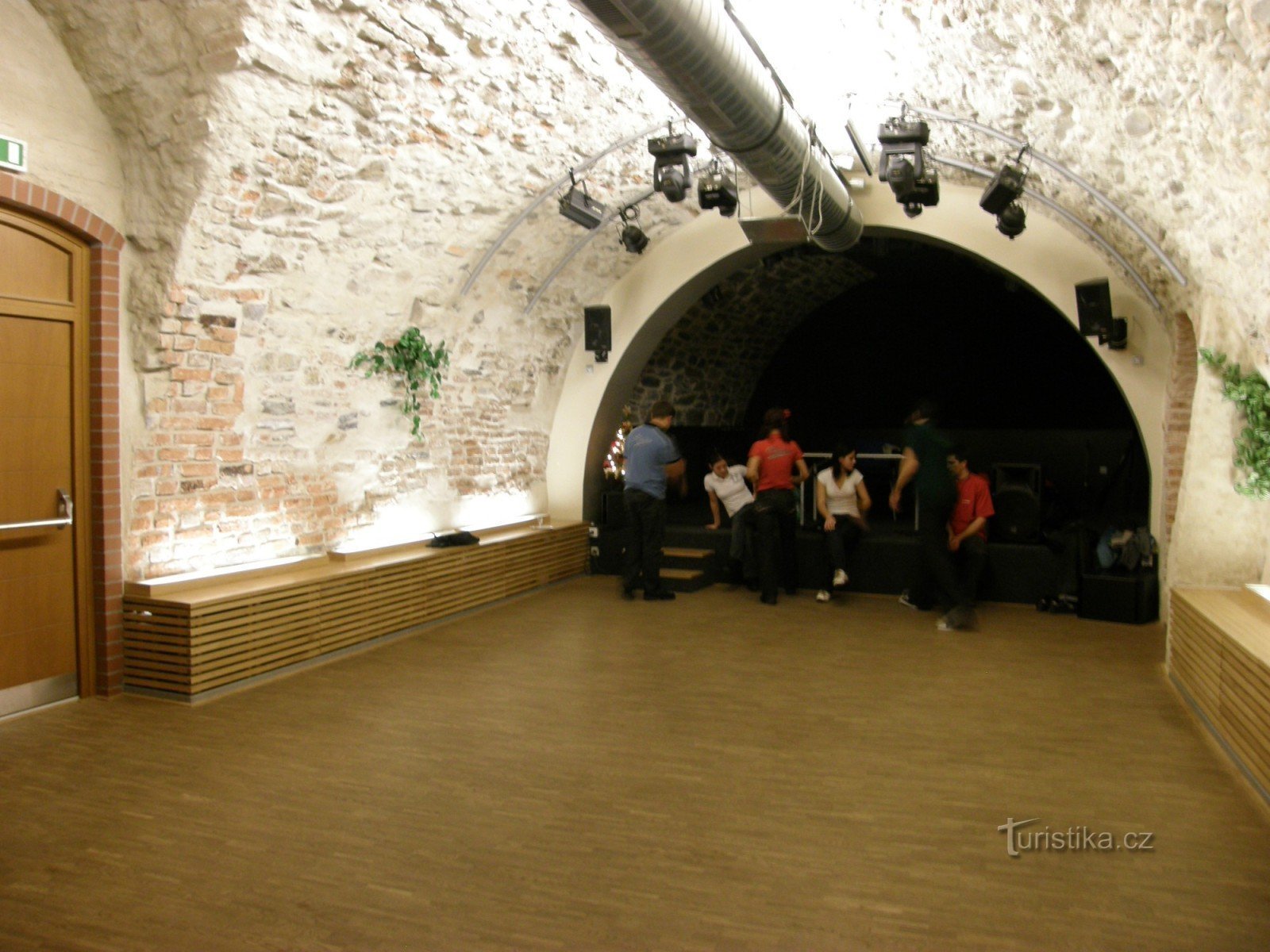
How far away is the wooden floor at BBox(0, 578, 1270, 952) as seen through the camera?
274cm

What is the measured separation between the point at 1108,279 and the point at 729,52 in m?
4.64

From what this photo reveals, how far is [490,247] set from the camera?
7.23 meters

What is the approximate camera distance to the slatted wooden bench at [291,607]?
4.97m

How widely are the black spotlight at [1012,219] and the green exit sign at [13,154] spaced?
225 inches

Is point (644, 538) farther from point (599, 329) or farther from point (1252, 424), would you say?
point (1252, 424)

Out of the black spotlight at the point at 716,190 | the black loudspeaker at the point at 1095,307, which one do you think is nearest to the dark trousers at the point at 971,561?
the black loudspeaker at the point at 1095,307

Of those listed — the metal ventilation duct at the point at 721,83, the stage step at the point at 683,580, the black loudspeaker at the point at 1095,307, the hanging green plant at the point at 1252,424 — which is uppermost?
the metal ventilation duct at the point at 721,83

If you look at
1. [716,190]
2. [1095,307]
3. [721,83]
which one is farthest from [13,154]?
[1095,307]

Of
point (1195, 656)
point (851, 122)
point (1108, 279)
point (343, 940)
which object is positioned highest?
point (851, 122)

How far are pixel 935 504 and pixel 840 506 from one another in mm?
1185

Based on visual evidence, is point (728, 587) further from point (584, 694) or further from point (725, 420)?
point (725, 420)

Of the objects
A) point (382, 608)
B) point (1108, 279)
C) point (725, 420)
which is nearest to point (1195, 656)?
point (1108, 279)

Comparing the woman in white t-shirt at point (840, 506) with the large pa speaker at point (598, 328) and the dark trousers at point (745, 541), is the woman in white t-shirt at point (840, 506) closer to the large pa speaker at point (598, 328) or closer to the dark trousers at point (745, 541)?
the dark trousers at point (745, 541)

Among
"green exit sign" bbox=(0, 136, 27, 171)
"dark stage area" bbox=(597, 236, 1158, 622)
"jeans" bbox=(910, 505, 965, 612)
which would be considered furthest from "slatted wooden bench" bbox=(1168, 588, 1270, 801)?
"green exit sign" bbox=(0, 136, 27, 171)
